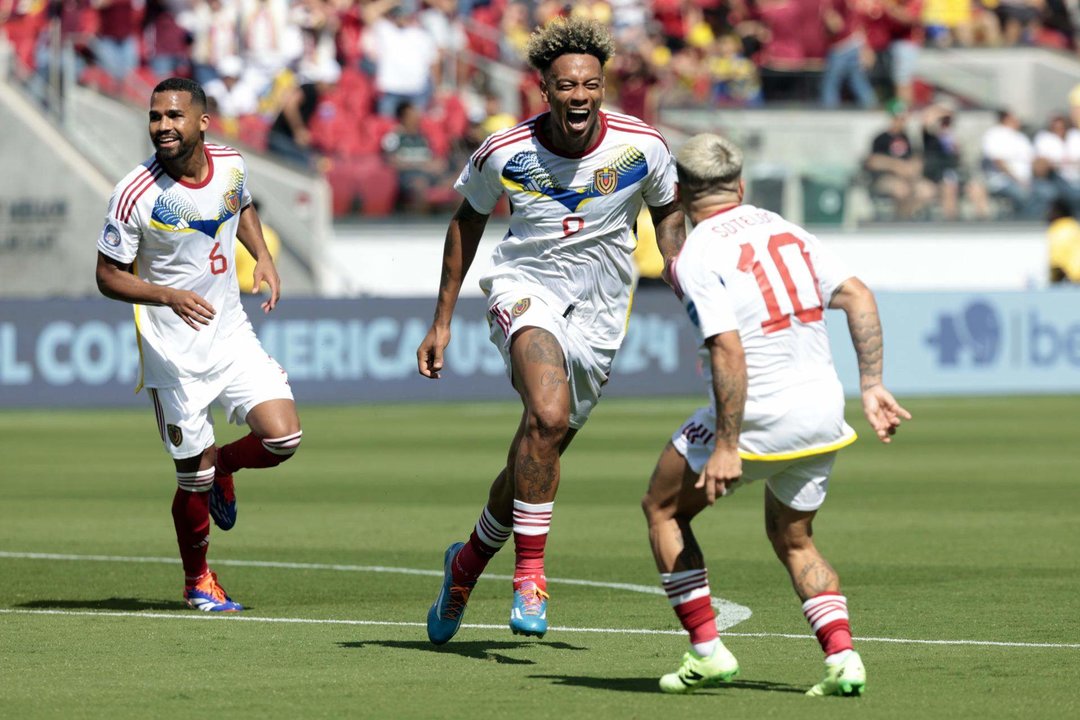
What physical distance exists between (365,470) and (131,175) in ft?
26.5

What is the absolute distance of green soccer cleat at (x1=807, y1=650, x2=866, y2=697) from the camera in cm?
645

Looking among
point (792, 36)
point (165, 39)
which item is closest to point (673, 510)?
point (165, 39)

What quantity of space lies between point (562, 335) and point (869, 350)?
178 cm

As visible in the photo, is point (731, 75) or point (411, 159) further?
point (731, 75)

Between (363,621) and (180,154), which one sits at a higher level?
(180,154)

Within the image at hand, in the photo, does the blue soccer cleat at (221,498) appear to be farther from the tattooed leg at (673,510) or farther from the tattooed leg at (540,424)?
the tattooed leg at (673,510)

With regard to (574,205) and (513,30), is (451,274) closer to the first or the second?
(574,205)

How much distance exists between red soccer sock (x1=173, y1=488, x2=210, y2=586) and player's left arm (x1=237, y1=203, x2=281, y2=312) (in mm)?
963

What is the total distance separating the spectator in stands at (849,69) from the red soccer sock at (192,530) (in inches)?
921

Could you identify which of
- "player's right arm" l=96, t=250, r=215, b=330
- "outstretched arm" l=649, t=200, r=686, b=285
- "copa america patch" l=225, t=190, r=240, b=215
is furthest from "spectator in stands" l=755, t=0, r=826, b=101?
"outstretched arm" l=649, t=200, r=686, b=285

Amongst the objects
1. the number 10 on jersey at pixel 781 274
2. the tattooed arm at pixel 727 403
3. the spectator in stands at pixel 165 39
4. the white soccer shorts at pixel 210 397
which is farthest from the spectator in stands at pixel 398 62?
the tattooed arm at pixel 727 403

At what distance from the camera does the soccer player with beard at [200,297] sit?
9.13 m

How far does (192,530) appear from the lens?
9.34m

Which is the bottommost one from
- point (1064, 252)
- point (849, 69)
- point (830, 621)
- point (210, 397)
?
point (1064, 252)
